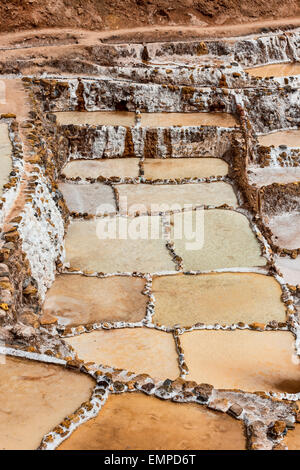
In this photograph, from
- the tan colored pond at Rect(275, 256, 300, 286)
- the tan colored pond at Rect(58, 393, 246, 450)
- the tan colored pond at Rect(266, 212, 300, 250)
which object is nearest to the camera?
the tan colored pond at Rect(58, 393, 246, 450)

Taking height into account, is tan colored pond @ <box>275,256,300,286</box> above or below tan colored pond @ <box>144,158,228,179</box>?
below

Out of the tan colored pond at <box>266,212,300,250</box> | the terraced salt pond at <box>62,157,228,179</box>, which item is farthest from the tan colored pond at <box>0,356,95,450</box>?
the terraced salt pond at <box>62,157,228,179</box>

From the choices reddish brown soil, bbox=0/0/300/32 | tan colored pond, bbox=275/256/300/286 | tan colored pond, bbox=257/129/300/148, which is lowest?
tan colored pond, bbox=275/256/300/286

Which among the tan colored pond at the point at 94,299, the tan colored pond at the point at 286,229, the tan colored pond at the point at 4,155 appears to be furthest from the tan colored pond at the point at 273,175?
the tan colored pond at the point at 4,155

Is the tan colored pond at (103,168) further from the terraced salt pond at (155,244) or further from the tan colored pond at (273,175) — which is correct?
the tan colored pond at (273,175)

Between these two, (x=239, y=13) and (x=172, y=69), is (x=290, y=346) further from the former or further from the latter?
(x=239, y=13)

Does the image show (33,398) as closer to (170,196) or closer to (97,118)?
(170,196)

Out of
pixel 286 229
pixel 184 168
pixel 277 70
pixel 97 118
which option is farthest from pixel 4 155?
pixel 277 70

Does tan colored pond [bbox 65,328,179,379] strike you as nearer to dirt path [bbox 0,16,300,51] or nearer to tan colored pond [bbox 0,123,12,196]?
tan colored pond [bbox 0,123,12,196]

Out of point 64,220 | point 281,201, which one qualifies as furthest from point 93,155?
point 281,201
